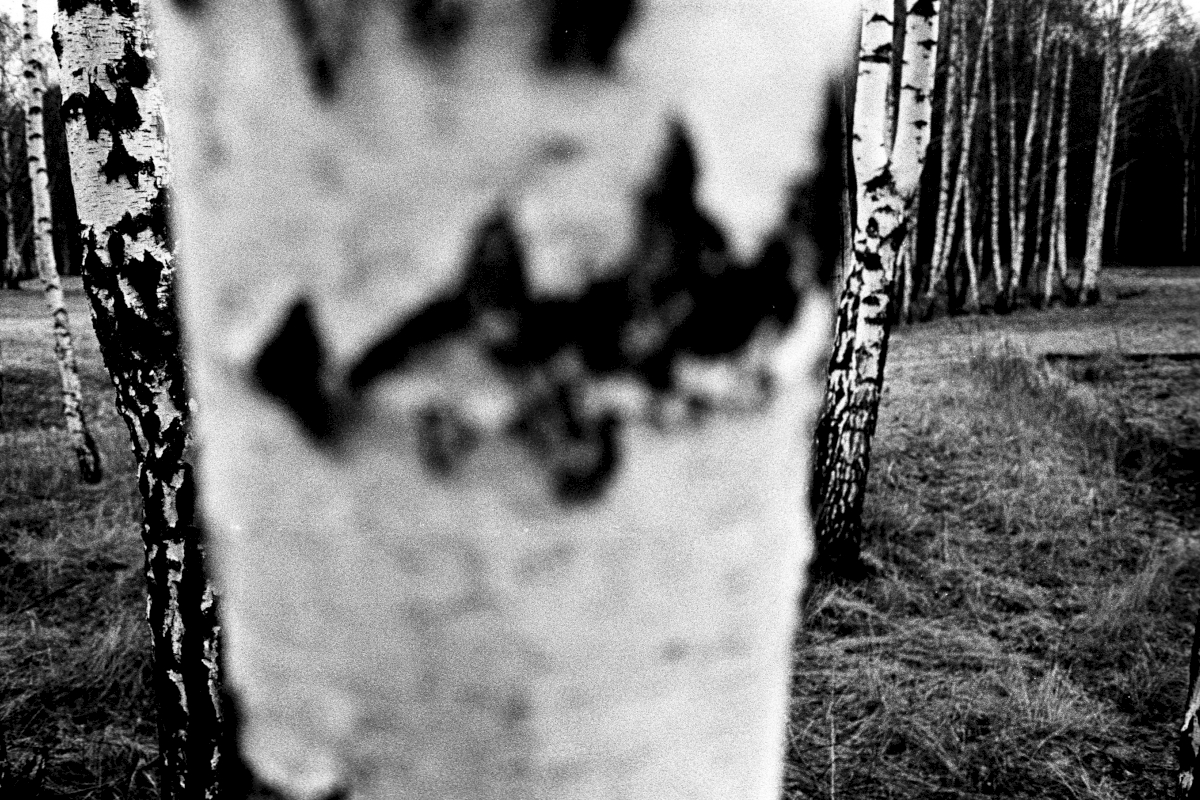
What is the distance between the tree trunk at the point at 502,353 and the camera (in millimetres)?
219

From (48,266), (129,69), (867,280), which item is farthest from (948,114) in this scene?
(129,69)

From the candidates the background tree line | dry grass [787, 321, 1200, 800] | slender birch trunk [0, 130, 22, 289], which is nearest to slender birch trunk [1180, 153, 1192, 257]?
the background tree line

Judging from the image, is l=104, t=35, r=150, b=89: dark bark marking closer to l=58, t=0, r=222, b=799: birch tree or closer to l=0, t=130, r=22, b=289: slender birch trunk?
l=58, t=0, r=222, b=799: birch tree

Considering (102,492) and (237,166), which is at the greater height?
(237,166)

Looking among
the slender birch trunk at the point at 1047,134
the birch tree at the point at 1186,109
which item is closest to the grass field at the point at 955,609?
the slender birch trunk at the point at 1047,134

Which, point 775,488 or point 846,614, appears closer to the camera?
point 775,488

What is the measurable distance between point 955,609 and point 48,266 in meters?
7.19

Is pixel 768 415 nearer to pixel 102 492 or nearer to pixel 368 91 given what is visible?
pixel 368 91

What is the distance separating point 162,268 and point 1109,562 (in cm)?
478

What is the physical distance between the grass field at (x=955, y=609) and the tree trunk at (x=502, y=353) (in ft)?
8.73

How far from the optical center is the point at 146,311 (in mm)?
1798

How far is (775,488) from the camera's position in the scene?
0.89 feet

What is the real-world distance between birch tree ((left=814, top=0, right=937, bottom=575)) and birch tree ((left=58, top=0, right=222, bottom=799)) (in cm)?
324

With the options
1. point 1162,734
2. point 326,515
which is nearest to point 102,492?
point 1162,734
